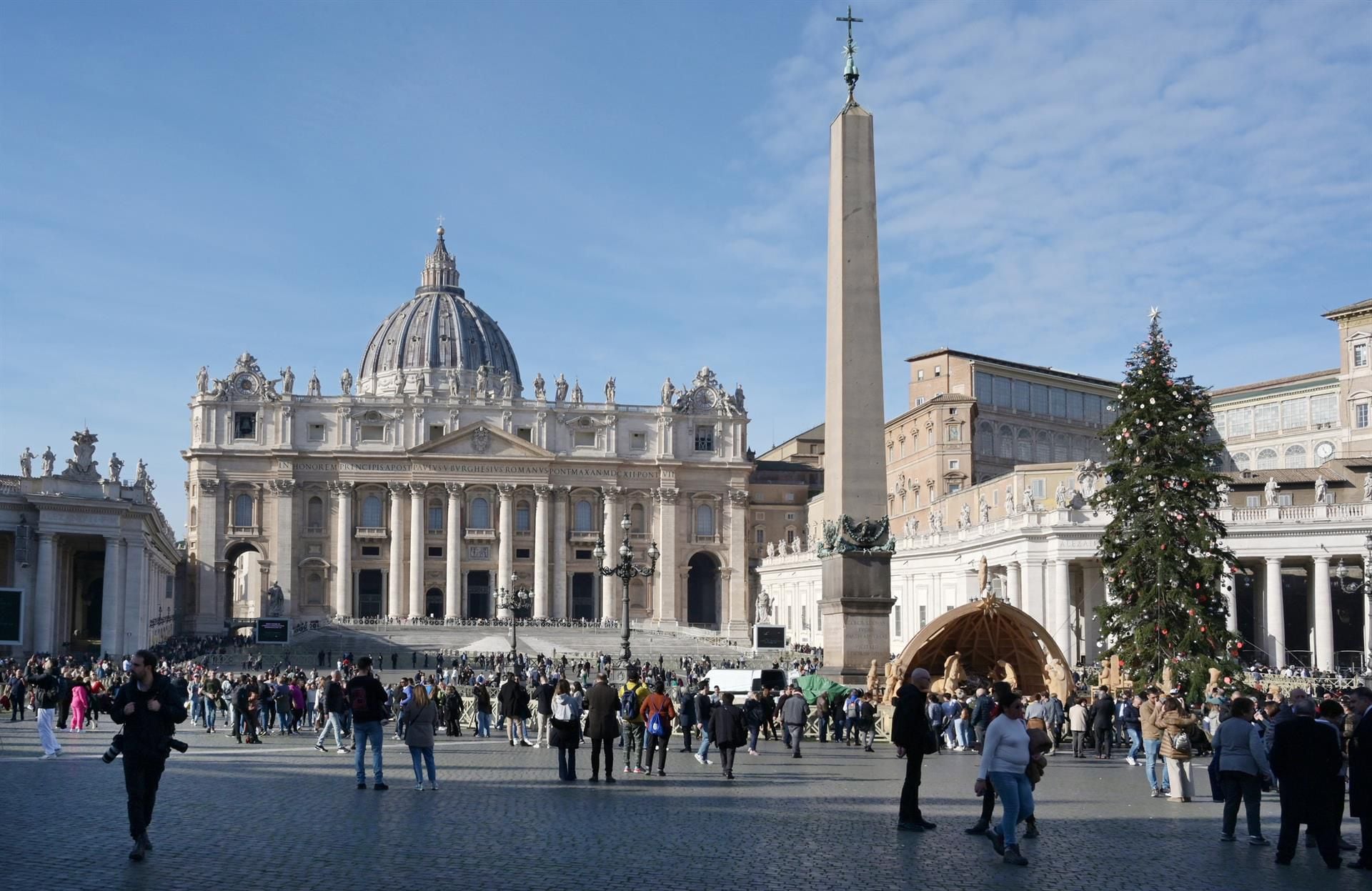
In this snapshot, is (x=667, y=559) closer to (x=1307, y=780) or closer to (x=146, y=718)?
(x=1307, y=780)

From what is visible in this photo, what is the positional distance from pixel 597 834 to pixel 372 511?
8118cm

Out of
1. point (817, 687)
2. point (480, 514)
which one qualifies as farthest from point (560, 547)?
point (817, 687)

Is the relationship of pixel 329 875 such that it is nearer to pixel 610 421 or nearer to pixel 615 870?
pixel 615 870

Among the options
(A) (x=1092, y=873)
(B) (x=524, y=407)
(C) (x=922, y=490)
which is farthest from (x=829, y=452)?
(B) (x=524, y=407)

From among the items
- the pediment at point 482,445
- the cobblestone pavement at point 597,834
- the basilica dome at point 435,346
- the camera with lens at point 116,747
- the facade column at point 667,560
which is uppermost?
the basilica dome at point 435,346

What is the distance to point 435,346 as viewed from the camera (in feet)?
390

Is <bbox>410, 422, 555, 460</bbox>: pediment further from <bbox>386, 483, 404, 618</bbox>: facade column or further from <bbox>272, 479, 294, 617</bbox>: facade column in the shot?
<bbox>272, 479, 294, 617</bbox>: facade column

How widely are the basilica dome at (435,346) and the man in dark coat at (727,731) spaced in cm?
9861

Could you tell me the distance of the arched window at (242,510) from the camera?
8888 cm

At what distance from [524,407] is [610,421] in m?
5.32

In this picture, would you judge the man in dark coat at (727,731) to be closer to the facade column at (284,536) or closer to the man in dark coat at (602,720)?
the man in dark coat at (602,720)

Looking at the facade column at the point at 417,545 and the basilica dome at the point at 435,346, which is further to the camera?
the basilica dome at the point at 435,346

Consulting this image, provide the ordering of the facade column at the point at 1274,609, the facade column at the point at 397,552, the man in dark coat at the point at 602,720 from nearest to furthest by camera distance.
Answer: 1. the man in dark coat at the point at 602,720
2. the facade column at the point at 1274,609
3. the facade column at the point at 397,552

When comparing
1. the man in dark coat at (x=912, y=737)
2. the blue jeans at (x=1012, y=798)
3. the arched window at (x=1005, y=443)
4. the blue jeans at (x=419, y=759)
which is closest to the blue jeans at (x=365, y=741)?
the blue jeans at (x=419, y=759)
